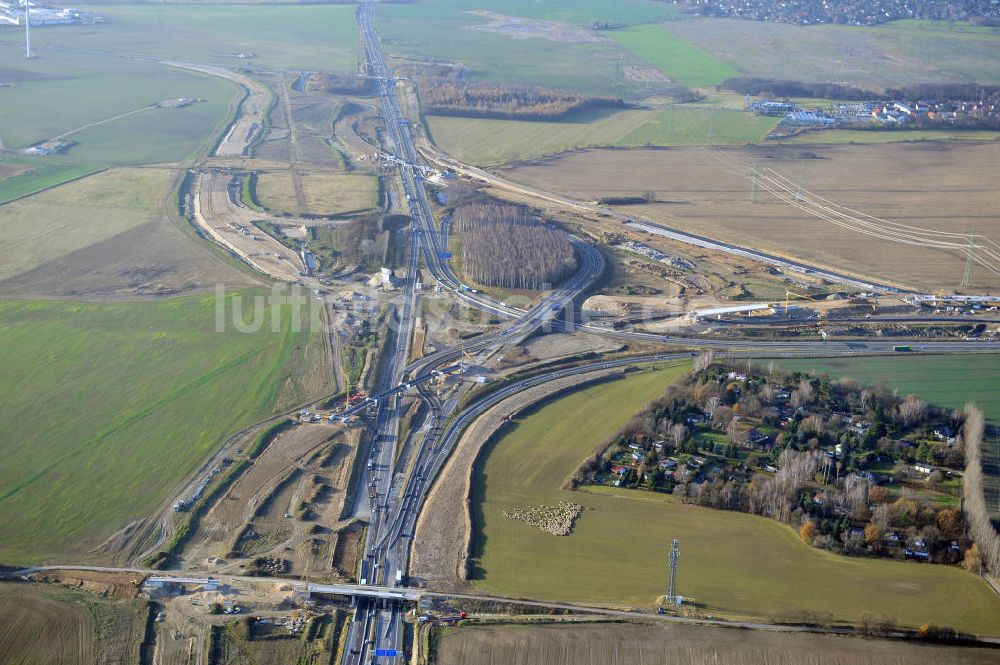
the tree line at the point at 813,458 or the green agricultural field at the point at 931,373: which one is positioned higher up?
the green agricultural field at the point at 931,373

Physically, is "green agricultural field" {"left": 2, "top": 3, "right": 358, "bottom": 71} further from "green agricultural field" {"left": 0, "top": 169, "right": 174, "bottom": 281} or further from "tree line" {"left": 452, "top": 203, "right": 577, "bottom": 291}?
"tree line" {"left": 452, "top": 203, "right": 577, "bottom": 291}

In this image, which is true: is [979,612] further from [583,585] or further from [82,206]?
[82,206]

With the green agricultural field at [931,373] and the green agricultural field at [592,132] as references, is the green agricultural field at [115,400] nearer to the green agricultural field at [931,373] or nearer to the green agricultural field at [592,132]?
the green agricultural field at [931,373]

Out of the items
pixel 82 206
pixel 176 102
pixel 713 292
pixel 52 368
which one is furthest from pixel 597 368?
pixel 176 102

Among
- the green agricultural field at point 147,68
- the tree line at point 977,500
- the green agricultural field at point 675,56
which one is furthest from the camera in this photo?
the green agricultural field at point 675,56

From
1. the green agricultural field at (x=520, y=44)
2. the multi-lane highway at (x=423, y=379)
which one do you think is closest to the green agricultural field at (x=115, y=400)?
the multi-lane highway at (x=423, y=379)

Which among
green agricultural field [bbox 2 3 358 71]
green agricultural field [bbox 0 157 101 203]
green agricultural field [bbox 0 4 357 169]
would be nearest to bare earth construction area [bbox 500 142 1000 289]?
green agricultural field [bbox 0 157 101 203]
